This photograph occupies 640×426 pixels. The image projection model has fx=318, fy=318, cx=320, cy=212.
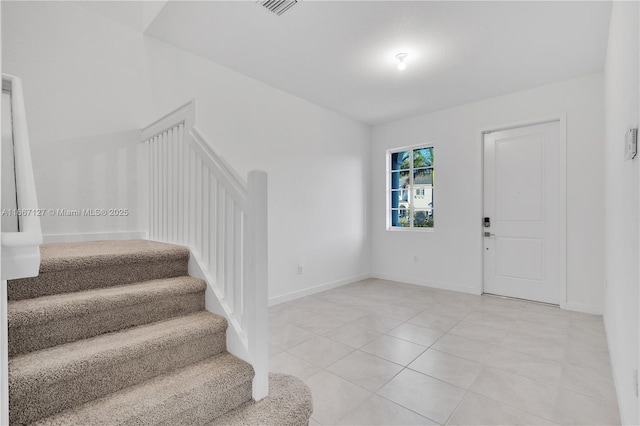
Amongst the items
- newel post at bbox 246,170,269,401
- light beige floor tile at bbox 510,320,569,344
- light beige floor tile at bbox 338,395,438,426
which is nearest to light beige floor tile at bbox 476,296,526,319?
light beige floor tile at bbox 510,320,569,344

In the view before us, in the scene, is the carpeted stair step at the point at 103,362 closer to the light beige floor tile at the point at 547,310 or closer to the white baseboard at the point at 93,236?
the white baseboard at the point at 93,236

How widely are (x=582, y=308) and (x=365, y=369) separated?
2838 millimetres

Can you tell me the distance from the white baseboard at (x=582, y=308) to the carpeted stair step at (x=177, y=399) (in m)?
→ 3.73

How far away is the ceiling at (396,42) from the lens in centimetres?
243

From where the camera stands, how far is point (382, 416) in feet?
5.87

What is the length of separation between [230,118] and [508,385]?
337cm

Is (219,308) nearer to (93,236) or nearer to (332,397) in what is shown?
(332,397)

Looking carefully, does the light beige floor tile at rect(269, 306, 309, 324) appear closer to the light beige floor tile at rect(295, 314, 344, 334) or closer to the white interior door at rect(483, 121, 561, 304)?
the light beige floor tile at rect(295, 314, 344, 334)

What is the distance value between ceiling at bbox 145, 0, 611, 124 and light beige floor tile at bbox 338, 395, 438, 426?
273 cm

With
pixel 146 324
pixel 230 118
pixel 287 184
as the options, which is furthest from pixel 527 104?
pixel 146 324

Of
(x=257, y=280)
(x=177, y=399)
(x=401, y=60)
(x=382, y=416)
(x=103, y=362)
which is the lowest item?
(x=382, y=416)

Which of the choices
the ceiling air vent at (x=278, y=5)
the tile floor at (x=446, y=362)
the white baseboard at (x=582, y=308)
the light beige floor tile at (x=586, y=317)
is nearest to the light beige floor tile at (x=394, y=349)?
the tile floor at (x=446, y=362)

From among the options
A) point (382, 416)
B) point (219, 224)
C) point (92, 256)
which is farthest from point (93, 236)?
point (382, 416)

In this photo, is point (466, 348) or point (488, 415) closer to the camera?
point (488, 415)
